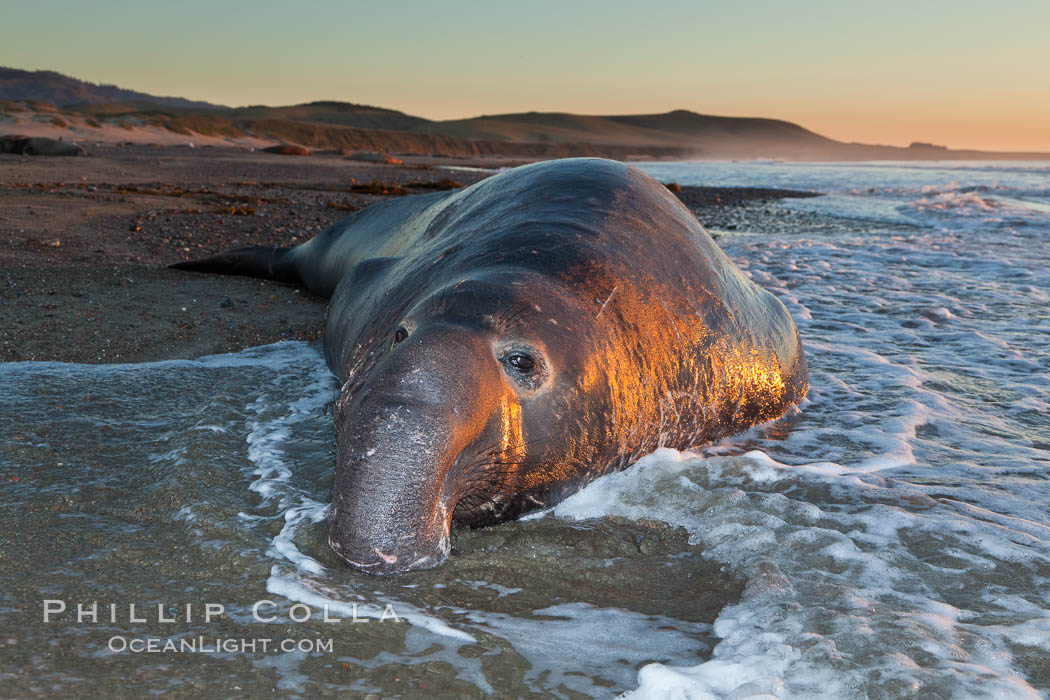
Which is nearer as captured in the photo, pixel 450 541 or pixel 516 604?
pixel 516 604

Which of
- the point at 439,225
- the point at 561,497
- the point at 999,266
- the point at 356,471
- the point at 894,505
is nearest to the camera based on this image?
the point at 356,471

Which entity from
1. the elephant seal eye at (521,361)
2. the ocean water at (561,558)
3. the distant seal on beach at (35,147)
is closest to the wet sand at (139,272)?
A: the ocean water at (561,558)

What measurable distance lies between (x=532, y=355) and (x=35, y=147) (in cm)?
3032

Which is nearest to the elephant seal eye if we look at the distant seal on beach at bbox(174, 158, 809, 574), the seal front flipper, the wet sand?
the distant seal on beach at bbox(174, 158, 809, 574)

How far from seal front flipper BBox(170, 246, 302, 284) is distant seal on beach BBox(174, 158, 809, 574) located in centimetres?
298

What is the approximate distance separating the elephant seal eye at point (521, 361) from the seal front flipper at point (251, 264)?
5326mm

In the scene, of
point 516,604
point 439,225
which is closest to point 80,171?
point 439,225

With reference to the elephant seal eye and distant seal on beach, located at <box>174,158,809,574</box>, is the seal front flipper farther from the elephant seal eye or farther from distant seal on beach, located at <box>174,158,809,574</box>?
the elephant seal eye

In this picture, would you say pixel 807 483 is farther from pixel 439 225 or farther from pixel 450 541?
pixel 439 225

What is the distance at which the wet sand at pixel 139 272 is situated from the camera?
18.4 ft

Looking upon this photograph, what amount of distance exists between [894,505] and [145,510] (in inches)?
114

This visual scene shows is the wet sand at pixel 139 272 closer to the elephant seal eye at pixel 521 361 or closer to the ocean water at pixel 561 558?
the ocean water at pixel 561 558

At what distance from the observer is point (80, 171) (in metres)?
20.9

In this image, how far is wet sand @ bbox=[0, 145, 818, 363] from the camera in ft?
18.4
